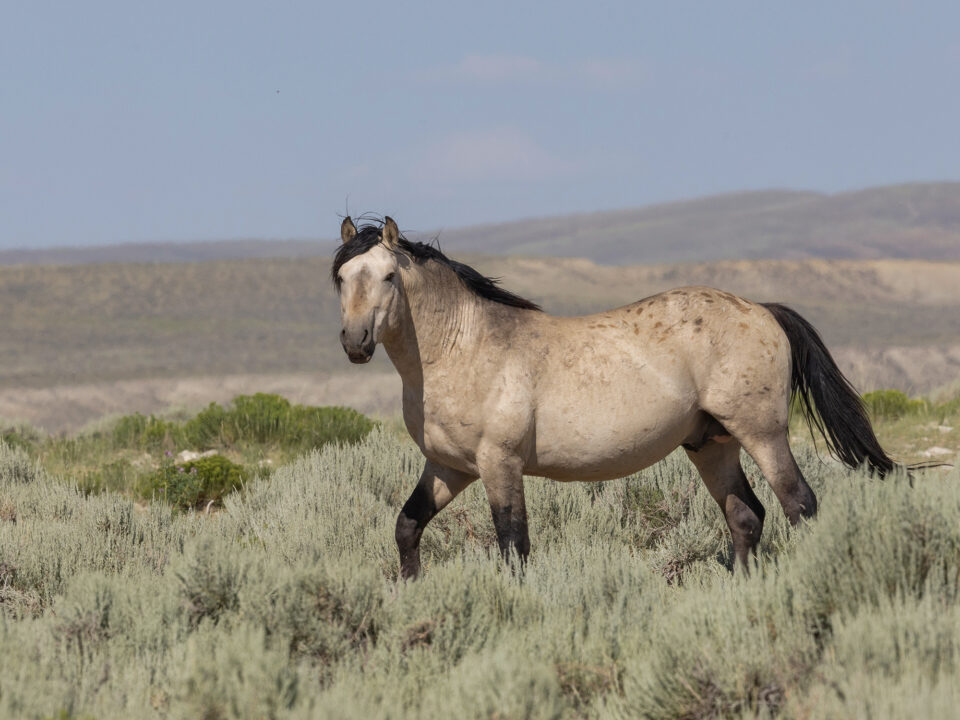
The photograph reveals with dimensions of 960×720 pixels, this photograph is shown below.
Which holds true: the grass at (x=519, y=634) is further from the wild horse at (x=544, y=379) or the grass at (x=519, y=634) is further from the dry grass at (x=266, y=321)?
the dry grass at (x=266, y=321)

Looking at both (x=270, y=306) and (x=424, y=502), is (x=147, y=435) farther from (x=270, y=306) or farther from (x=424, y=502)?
(x=270, y=306)

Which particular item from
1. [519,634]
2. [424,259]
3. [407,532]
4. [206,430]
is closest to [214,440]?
[206,430]

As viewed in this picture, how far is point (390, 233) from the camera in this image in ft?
19.2

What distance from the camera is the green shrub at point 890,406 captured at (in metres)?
14.0

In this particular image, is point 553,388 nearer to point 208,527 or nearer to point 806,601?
point 806,601

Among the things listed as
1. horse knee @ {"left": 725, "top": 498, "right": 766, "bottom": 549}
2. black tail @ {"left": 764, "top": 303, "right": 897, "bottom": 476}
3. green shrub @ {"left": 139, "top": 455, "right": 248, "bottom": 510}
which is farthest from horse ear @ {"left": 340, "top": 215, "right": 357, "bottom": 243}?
green shrub @ {"left": 139, "top": 455, "right": 248, "bottom": 510}

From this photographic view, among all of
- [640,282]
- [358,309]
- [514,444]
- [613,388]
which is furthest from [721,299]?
[640,282]

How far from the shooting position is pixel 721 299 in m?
6.48

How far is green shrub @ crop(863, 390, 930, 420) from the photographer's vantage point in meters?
14.0

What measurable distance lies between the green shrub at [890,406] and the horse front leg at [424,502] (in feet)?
30.1

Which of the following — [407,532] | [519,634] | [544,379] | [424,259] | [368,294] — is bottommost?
[519,634]

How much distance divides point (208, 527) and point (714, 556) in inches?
142

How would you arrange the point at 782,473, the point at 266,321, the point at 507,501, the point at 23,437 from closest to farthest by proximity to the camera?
1. the point at 507,501
2. the point at 782,473
3. the point at 23,437
4. the point at 266,321

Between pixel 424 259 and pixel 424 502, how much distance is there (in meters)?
1.36
